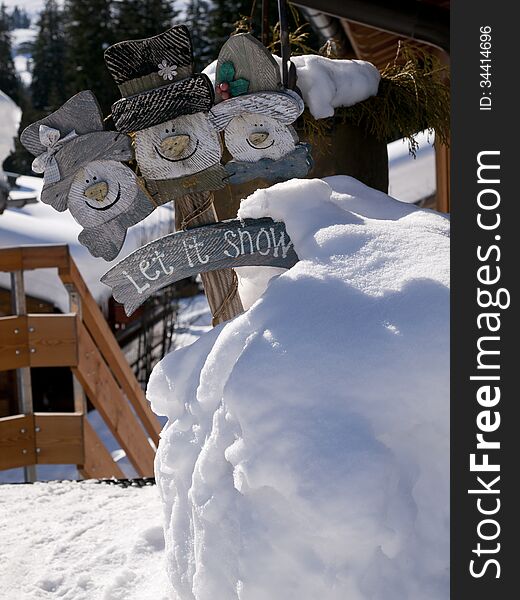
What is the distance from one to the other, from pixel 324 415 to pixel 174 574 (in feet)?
1.60

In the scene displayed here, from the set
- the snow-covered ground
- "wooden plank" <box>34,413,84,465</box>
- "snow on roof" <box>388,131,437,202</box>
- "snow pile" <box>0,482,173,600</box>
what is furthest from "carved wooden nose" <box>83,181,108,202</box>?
"snow on roof" <box>388,131,437,202</box>

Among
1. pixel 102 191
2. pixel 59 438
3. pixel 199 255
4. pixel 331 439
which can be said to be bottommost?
pixel 59 438

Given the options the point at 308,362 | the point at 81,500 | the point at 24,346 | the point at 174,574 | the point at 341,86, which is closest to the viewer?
the point at 308,362

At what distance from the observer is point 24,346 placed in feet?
10.6

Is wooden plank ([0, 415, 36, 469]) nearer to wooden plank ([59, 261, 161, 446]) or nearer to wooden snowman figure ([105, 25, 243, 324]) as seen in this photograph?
wooden plank ([59, 261, 161, 446])

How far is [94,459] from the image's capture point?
338cm

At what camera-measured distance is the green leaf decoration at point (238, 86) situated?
5.58 feet

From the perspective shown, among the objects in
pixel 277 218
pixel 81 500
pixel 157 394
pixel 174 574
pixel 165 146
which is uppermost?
pixel 165 146

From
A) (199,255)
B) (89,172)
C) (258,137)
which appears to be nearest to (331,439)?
(199,255)

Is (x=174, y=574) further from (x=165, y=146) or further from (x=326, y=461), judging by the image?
(x=165, y=146)

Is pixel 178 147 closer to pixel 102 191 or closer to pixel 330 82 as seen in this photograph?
pixel 102 191

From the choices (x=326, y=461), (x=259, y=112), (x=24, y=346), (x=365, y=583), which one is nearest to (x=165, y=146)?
(x=259, y=112)

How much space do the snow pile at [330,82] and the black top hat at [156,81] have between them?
335mm

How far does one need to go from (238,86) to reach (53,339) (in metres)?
1.82
